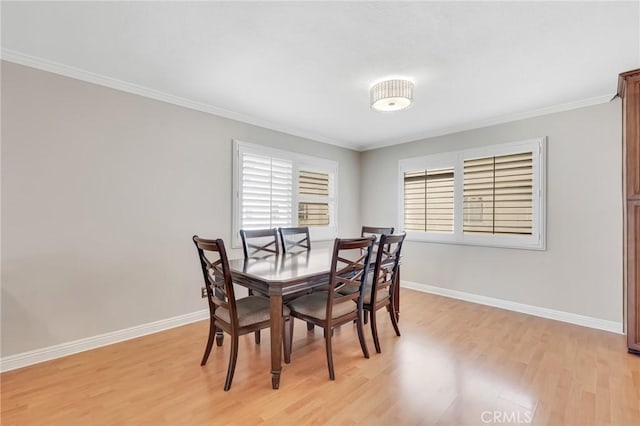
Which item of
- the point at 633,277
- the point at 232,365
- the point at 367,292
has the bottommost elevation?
the point at 232,365

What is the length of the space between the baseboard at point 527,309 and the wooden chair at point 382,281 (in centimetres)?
159

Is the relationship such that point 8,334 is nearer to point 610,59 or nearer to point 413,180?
point 413,180

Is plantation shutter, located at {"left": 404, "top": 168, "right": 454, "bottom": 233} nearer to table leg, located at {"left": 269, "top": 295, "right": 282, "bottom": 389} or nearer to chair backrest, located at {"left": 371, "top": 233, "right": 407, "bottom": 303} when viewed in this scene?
chair backrest, located at {"left": 371, "top": 233, "right": 407, "bottom": 303}

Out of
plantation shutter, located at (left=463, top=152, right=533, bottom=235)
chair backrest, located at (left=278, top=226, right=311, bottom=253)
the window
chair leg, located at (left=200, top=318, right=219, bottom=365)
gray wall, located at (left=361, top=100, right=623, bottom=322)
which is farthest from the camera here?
the window

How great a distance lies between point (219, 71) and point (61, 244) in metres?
1.95

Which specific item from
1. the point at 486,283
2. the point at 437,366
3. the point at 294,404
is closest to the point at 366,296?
the point at 437,366

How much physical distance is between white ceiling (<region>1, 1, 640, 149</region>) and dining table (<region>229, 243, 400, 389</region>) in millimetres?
1642

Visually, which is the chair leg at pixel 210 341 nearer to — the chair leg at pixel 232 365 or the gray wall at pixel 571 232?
the chair leg at pixel 232 365

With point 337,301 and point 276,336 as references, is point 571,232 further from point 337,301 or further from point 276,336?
point 276,336

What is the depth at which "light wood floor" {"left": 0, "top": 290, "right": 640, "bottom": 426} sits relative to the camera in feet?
5.45

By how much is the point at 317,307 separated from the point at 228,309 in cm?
66

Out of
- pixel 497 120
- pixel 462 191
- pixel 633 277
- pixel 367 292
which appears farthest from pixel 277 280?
pixel 497 120

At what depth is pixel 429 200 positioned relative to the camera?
425 cm

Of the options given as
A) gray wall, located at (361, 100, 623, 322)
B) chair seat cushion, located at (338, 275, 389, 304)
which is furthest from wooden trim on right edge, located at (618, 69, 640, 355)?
chair seat cushion, located at (338, 275, 389, 304)
